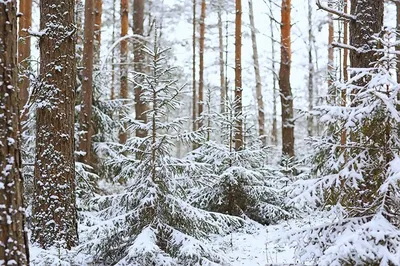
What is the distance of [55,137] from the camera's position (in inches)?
225

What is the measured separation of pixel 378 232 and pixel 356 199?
0.65m

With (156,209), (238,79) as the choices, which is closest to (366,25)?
(156,209)

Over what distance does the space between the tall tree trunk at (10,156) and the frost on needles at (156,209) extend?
2.42 metres

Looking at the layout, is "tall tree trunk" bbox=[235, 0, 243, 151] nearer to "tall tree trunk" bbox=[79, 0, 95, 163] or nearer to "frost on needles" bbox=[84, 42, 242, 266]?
"tall tree trunk" bbox=[79, 0, 95, 163]

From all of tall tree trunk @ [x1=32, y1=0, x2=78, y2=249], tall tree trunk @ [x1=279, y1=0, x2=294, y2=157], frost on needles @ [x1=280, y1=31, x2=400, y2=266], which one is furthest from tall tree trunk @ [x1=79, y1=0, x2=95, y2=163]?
frost on needles @ [x1=280, y1=31, x2=400, y2=266]

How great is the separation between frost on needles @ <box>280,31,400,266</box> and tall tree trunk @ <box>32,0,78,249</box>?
3.20 metres

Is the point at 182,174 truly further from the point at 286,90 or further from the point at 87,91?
the point at 286,90

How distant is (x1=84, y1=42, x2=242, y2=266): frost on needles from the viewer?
5406 millimetres

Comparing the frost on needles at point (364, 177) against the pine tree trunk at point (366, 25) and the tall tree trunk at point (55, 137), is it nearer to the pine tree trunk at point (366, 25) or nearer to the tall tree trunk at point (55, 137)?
the pine tree trunk at point (366, 25)

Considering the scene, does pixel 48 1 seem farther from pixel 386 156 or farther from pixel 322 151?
pixel 386 156

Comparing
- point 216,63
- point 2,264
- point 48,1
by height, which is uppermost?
point 216,63

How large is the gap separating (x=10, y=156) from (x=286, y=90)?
11098 mm

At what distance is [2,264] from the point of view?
9.32 feet

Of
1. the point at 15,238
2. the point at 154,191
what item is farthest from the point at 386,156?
the point at 15,238
